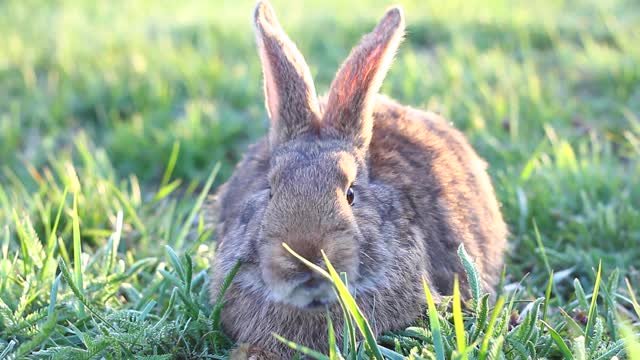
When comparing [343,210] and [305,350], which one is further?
[343,210]

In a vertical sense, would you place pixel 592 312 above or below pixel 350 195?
below

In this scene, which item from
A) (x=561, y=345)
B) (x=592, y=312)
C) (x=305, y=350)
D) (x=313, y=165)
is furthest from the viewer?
(x=313, y=165)

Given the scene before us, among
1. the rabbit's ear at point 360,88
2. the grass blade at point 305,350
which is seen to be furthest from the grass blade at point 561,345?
the rabbit's ear at point 360,88

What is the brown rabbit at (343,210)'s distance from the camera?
2.46m

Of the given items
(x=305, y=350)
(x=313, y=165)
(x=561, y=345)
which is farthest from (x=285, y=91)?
(x=561, y=345)

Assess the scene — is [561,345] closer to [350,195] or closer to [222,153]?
[350,195]

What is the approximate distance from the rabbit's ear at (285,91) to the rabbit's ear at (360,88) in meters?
0.08

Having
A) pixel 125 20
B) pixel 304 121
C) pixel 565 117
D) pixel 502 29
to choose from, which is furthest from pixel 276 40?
pixel 125 20

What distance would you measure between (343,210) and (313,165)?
0.24 metres

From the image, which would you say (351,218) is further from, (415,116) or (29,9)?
(29,9)

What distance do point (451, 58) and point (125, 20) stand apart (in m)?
3.36

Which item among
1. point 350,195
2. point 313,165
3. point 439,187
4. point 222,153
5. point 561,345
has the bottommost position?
point 222,153

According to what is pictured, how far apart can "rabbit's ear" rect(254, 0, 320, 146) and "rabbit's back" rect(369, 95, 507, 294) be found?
0.34 m

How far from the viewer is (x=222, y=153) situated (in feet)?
15.9
